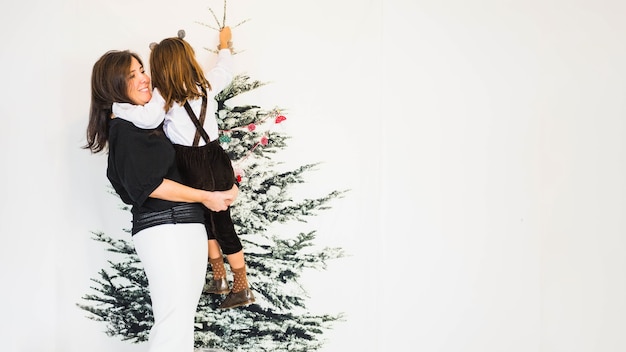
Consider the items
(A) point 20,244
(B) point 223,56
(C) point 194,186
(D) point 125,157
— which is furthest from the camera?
(A) point 20,244

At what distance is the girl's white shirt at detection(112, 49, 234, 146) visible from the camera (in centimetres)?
212

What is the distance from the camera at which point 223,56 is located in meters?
2.54

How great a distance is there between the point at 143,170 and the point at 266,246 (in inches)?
33.7

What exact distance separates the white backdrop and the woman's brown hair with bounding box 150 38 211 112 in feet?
1.62

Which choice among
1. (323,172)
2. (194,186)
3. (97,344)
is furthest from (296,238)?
(97,344)

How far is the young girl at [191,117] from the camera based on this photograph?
2.20m

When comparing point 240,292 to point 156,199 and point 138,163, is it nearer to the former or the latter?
point 156,199

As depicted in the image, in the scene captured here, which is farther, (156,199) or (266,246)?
(266,246)

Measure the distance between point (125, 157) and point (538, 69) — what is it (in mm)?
1912

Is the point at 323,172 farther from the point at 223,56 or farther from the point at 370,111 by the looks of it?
the point at 223,56

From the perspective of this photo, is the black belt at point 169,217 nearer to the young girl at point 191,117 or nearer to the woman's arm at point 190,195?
the woman's arm at point 190,195

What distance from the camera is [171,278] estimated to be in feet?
6.93

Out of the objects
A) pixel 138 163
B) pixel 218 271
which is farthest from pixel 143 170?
pixel 218 271

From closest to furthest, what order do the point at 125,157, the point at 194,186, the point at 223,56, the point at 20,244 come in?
1. the point at 125,157
2. the point at 194,186
3. the point at 223,56
4. the point at 20,244
